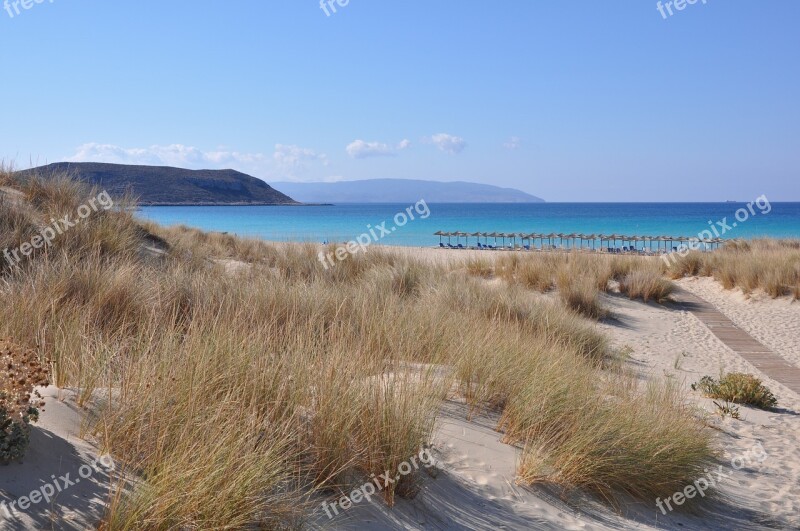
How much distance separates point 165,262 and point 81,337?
6.12 meters

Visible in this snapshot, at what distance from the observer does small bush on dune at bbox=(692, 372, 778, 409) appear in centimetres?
837

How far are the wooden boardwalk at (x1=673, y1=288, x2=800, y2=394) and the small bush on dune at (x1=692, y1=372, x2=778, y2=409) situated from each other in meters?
1.43

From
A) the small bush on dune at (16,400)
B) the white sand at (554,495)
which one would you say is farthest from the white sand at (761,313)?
the small bush on dune at (16,400)

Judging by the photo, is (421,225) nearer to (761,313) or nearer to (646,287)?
(646,287)

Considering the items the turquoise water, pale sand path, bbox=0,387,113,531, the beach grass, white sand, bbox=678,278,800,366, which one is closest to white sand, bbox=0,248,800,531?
pale sand path, bbox=0,387,113,531

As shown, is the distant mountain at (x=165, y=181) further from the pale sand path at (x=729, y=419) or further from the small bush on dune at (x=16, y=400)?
the small bush on dune at (x=16, y=400)

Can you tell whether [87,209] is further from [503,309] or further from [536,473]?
[536,473]

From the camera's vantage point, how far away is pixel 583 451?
14.1 feet

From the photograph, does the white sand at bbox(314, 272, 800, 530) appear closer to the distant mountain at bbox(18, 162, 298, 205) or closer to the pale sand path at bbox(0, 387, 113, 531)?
the pale sand path at bbox(0, 387, 113, 531)

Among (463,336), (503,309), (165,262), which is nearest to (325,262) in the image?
(165,262)

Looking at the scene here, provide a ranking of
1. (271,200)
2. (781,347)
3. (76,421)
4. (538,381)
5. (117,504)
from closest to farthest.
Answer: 1. (117,504)
2. (76,421)
3. (538,381)
4. (781,347)
5. (271,200)

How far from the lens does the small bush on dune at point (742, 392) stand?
8367 millimetres

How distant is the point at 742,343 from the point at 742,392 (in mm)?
4727

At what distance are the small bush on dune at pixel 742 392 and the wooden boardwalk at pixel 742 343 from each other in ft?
4.70
